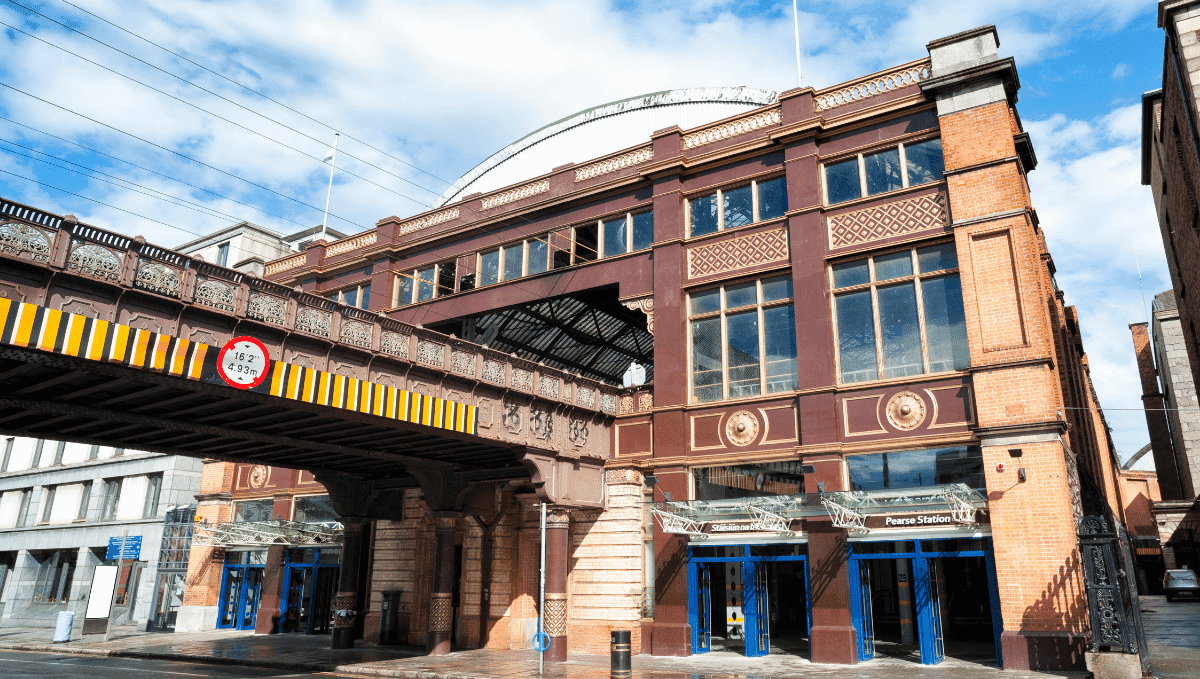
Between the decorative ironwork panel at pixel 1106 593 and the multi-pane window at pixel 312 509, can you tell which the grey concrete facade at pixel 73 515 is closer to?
the multi-pane window at pixel 312 509

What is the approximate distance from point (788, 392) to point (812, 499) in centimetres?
309

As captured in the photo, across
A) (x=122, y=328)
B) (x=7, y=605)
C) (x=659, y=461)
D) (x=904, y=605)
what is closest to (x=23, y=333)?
(x=122, y=328)

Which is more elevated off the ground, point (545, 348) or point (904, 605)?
point (545, 348)

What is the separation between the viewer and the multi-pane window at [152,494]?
122 feet

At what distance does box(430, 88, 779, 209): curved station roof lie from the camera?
33.4 meters

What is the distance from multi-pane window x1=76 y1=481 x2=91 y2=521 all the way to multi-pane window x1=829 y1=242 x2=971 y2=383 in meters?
41.7

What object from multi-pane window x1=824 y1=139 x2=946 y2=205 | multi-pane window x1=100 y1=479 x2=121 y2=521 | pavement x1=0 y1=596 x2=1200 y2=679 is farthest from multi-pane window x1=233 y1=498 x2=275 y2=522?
multi-pane window x1=824 y1=139 x2=946 y2=205

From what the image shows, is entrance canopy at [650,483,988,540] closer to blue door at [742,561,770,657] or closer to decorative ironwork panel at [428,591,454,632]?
blue door at [742,561,770,657]

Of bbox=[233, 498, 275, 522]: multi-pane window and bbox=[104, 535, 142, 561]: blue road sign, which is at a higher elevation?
bbox=[233, 498, 275, 522]: multi-pane window

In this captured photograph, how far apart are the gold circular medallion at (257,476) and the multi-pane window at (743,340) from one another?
19989 mm

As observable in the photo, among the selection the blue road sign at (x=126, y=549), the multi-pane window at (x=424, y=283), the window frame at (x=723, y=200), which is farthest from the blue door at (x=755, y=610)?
the blue road sign at (x=126, y=549)

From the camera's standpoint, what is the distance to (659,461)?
21.8 m

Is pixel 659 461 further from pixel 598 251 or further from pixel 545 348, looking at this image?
pixel 545 348

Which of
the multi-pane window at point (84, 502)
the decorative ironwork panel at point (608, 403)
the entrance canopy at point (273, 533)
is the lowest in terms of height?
the entrance canopy at point (273, 533)
